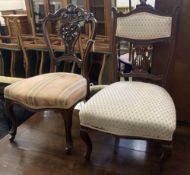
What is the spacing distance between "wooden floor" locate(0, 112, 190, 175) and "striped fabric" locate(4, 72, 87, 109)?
0.35 metres

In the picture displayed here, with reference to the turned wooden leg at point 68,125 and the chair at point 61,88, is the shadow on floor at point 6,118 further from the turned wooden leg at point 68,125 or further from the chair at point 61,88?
the turned wooden leg at point 68,125

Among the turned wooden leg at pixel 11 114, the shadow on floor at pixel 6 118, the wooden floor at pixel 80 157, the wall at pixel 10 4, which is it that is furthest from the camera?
the wall at pixel 10 4

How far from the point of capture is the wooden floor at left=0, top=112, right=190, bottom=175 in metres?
1.42

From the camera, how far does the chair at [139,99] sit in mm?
1138

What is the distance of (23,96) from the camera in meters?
1.48

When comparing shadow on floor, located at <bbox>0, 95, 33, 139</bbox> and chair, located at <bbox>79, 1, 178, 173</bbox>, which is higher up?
chair, located at <bbox>79, 1, 178, 173</bbox>

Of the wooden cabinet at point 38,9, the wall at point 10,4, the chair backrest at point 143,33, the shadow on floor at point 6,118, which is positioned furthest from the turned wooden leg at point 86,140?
the wall at point 10,4

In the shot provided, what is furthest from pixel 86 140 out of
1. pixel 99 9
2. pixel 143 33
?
pixel 99 9

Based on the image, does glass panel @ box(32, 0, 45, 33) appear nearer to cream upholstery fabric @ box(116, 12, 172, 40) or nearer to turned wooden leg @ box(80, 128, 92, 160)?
cream upholstery fabric @ box(116, 12, 172, 40)

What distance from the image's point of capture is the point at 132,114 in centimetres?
116

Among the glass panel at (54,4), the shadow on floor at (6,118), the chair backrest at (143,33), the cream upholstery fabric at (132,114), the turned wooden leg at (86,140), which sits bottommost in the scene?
the shadow on floor at (6,118)

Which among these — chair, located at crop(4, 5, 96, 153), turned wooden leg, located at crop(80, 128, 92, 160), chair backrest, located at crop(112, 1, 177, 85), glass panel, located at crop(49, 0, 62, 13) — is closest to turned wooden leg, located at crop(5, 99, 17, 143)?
chair, located at crop(4, 5, 96, 153)

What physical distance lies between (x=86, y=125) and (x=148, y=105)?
14.1 inches

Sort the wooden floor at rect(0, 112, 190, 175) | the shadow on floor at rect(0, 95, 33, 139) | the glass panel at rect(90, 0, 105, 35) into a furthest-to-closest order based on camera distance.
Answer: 1. the glass panel at rect(90, 0, 105, 35)
2. the shadow on floor at rect(0, 95, 33, 139)
3. the wooden floor at rect(0, 112, 190, 175)
